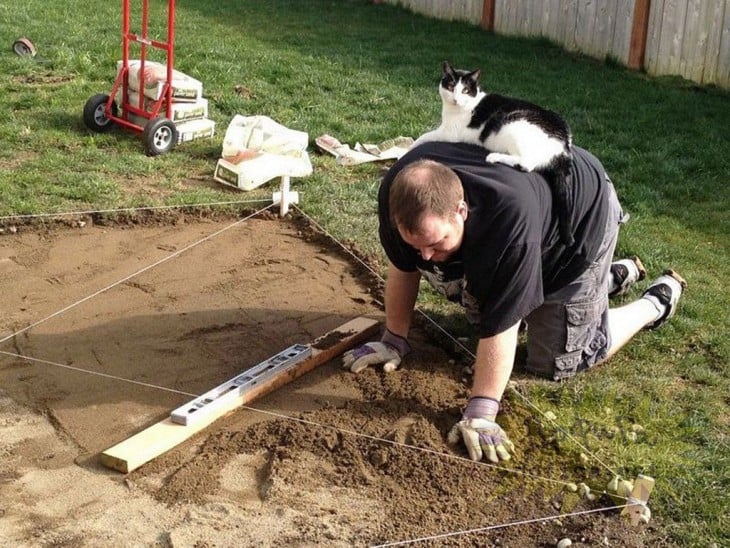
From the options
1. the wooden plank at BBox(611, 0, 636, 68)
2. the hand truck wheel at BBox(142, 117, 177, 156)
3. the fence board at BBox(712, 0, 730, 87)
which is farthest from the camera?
the wooden plank at BBox(611, 0, 636, 68)

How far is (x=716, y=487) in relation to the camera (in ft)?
11.9

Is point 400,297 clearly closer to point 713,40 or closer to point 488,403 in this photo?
point 488,403

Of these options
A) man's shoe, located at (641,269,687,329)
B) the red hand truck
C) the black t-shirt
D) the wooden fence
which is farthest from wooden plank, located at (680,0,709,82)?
the black t-shirt

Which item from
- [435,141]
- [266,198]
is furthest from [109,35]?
[435,141]

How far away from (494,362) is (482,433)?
0.91 feet

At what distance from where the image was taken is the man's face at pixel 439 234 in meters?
3.42

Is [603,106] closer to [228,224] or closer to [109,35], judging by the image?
[228,224]

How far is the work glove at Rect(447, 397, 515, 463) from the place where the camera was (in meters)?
3.74

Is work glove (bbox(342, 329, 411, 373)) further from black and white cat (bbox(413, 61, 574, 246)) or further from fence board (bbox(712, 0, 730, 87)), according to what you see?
fence board (bbox(712, 0, 730, 87))

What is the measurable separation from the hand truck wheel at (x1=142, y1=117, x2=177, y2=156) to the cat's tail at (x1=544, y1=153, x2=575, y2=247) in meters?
3.78

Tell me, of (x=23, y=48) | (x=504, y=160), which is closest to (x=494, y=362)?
(x=504, y=160)

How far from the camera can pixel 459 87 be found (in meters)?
4.98

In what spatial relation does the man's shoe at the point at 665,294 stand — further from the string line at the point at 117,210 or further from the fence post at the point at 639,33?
the fence post at the point at 639,33

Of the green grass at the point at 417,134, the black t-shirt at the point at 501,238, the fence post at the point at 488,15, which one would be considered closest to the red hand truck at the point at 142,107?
the green grass at the point at 417,134
